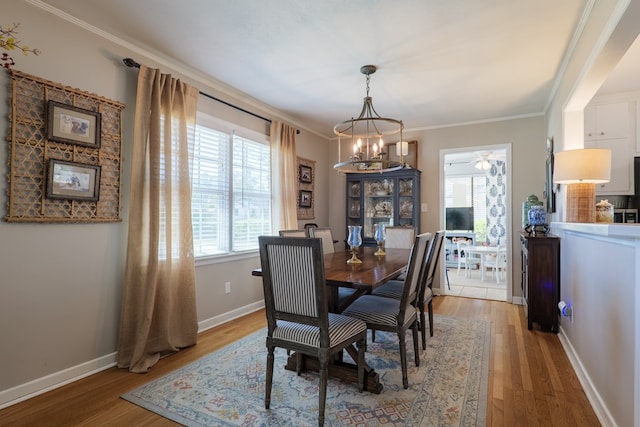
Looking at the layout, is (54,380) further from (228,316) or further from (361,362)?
(361,362)

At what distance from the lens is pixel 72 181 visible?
223 centimetres

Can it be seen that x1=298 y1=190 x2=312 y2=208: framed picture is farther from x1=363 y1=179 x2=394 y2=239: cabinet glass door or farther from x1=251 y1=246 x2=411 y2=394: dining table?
x1=251 y1=246 x2=411 y2=394: dining table

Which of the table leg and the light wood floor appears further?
the table leg

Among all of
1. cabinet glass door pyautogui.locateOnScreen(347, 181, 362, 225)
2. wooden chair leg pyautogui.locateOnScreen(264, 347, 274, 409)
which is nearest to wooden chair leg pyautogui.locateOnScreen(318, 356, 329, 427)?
wooden chair leg pyautogui.locateOnScreen(264, 347, 274, 409)

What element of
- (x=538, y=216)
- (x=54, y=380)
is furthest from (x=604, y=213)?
(x=54, y=380)

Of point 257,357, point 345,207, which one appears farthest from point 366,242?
point 257,357

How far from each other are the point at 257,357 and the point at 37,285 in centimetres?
159

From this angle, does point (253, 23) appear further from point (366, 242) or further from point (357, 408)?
point (366, 242)

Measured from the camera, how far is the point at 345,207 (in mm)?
5445

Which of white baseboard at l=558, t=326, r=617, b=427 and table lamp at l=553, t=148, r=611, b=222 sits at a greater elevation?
table lamp at l=553, t=148, r=611, b=222

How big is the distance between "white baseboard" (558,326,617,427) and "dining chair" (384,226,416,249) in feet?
5.51

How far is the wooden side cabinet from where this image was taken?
317 centimetres

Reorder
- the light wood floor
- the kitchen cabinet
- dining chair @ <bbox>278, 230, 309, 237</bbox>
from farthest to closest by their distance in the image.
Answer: the kitchen cabinet → dining chair @ <bbox>278, 230, 309, 237</bbox> → the light wood floor

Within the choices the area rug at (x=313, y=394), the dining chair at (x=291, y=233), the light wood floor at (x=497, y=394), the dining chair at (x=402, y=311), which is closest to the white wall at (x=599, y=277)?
the light wood floor at (x=497, y=394)
